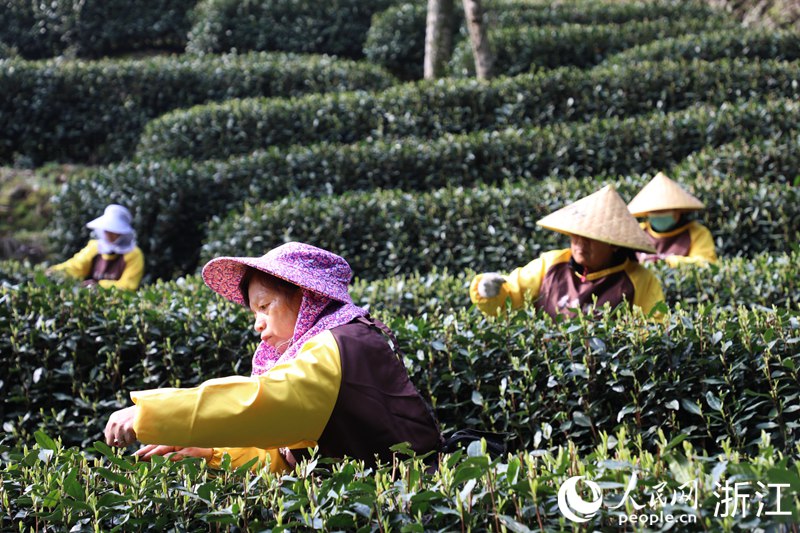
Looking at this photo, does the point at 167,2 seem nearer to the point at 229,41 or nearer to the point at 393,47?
the point at 229,41

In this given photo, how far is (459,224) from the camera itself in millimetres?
7477

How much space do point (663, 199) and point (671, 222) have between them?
10.2 inches

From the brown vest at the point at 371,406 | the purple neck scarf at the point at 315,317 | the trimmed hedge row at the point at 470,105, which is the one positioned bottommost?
the trimmed hedge row at the point at 470,105

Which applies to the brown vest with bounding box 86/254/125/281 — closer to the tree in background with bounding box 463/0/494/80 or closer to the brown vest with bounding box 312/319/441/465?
the tree in background with bounding box 463/0/494/80

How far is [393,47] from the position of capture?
49.6 ft

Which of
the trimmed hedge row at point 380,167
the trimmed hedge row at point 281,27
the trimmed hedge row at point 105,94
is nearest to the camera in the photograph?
the trimmed hedge row at point 380,167

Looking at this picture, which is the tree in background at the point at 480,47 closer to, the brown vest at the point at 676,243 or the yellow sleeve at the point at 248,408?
the brown vest at the point at 676,243

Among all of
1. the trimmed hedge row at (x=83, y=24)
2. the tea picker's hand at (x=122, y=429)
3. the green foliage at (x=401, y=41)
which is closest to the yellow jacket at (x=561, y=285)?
the tea picker's hand at (x=122, y=429)

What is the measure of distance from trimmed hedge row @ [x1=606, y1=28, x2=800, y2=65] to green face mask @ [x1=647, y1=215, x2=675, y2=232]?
565cm

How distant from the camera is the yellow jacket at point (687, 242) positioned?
6266 mm

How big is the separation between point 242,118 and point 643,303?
7250mm

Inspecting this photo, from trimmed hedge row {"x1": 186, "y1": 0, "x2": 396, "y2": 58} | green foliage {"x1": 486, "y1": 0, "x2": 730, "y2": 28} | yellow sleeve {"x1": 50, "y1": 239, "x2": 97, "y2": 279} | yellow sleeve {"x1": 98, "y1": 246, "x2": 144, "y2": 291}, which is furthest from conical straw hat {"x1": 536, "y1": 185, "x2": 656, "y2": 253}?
trimmed hedge row {"x1": 186, "y1": 0, "x2": 396, "y2": 58}

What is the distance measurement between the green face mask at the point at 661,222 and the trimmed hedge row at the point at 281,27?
10840 millimetres

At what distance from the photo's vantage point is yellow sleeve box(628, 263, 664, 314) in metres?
4.50
